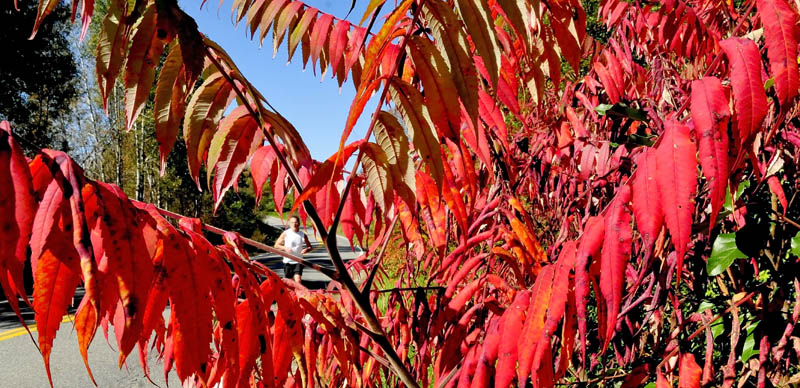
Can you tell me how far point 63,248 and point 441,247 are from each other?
1.67 ft

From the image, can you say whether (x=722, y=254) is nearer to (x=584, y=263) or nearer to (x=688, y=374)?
(x=688, y=374)

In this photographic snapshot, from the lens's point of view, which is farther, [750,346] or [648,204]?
[750,346]

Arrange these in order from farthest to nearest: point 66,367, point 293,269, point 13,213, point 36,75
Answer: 1. point 36,75
2. point 293,269
3. point 66,367
4. point 13,213

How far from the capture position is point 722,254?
0.81m

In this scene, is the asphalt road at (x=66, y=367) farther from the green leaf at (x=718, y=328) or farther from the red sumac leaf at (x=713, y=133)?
the red sumac leaf at (x=713, y=133)

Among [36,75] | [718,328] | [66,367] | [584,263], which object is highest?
[36,75]

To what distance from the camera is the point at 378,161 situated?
0.59 m

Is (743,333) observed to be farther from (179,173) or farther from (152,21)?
(179,173)

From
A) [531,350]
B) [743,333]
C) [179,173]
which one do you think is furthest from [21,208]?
[179,173]

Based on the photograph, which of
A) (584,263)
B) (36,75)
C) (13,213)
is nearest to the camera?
(13,213)

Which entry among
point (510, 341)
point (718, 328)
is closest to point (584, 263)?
point (510, 341)

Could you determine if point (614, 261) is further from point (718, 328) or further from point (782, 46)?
point (718, 328)

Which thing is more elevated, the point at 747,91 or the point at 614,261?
the point at 747,91

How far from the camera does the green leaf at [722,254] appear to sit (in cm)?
78
